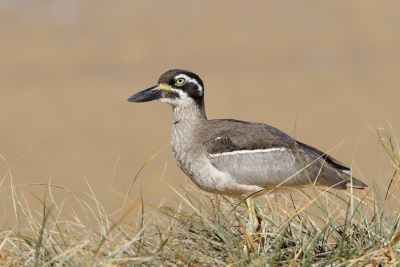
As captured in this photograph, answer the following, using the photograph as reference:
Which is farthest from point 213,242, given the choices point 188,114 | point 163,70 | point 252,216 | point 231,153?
point 163,70

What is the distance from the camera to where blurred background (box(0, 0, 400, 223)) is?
75.3 feet

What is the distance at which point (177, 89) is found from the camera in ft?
23.1

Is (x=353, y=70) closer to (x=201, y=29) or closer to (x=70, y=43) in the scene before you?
(x=201, y=29)

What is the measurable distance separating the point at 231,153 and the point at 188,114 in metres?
0.59

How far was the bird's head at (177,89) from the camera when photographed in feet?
23.0

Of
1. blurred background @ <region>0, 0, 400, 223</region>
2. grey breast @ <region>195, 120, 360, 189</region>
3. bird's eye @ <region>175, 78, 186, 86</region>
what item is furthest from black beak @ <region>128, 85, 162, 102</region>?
blurred background @ <region>0, 0, 400, 223</region>

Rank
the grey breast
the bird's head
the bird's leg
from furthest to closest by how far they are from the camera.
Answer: the bird's head < the grey breast < the bird's leg

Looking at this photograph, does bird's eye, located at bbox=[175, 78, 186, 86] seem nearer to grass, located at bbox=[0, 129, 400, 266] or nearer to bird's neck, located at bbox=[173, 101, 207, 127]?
bird's neck, located at bbox=[173, 101, 207, 127]

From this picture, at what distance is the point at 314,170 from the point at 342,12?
3302 cm

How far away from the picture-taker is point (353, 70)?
3161 cm

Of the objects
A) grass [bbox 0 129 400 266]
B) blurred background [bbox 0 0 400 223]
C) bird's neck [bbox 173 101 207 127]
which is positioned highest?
bird's neck [bbox 173 101 207 127]

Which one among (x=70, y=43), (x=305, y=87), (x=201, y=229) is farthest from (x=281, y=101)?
(x=201, y=229)

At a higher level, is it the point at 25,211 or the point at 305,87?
the point at 25,211

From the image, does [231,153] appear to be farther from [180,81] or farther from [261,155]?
[180,81]
